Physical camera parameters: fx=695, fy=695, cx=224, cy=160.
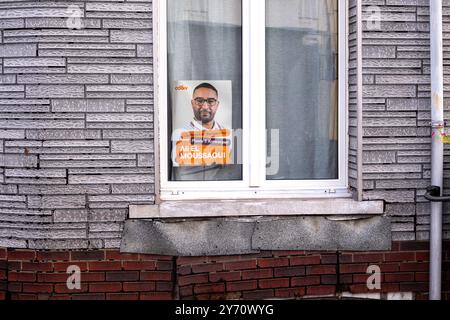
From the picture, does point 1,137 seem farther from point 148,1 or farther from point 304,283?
point 304,283

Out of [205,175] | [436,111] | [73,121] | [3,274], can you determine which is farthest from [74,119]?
[436,111]

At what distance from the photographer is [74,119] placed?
5.39 m

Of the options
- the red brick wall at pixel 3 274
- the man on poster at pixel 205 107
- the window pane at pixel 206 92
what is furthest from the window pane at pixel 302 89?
the red brick wall at pixel 3 274

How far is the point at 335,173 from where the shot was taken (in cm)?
590

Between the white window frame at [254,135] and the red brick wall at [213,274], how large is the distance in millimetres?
519

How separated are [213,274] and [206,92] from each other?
4.91 ft

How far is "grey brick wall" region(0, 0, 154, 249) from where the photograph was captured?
211 inches

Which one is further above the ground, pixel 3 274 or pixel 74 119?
pixel 74 119

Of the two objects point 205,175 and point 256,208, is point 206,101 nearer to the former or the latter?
point 205,175

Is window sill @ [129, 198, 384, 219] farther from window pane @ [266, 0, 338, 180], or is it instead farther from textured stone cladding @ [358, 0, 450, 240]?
window pane @ [266, 0, 338, 180]

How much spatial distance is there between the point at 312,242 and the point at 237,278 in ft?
2.20

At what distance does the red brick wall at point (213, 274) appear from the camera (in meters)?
5.43
